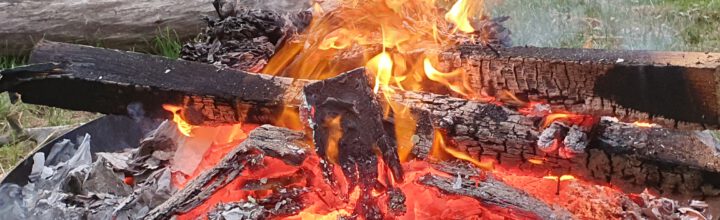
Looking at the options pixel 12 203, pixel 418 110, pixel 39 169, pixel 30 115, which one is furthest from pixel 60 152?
pixel 30 115

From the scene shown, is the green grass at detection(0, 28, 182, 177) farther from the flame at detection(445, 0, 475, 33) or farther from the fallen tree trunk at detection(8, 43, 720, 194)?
the flame at detection(445, 0, 475, 33)

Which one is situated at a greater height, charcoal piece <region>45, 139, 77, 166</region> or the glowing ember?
the glowing ember

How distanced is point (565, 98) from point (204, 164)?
1108 mm

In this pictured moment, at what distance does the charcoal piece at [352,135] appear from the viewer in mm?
1847

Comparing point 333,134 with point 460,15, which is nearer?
point 333,134

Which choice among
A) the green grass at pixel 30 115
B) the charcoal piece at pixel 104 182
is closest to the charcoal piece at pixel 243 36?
the charcoal piece at pixel 104 182

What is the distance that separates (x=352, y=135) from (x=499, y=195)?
40 cm

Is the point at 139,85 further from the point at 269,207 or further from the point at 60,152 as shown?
the point at 60,152

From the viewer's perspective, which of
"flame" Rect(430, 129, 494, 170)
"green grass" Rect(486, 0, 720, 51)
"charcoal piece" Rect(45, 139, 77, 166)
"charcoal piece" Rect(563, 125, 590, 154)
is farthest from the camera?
"green grass" Rect(486, 0, 720, 51)

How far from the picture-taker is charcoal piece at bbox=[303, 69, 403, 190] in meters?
1.85

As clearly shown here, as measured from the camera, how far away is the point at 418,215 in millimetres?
1981

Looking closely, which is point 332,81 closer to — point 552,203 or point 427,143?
point 427,143

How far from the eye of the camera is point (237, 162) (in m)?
1.99

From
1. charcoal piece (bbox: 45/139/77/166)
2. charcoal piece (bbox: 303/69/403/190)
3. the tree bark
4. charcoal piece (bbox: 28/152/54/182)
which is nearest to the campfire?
charcoal piece (bbox: 303/69/403/190)
